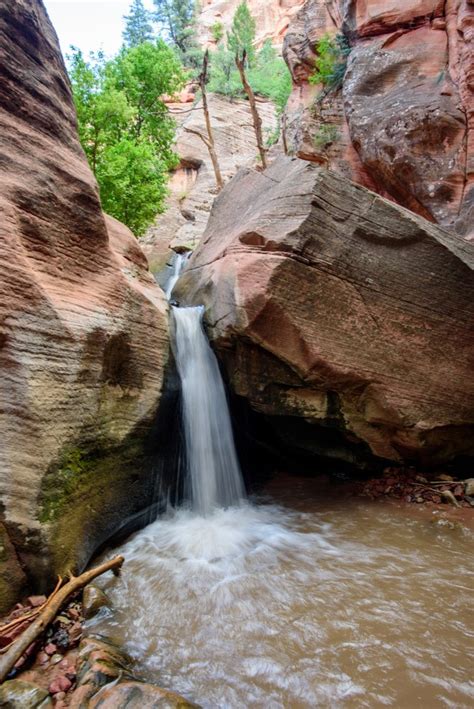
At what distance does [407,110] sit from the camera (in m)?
9.59

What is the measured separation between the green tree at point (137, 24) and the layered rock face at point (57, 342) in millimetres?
33103

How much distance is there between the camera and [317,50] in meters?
13.7

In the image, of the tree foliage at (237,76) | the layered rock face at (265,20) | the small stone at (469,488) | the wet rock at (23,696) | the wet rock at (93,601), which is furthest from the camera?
the layered rock face at (265,20)

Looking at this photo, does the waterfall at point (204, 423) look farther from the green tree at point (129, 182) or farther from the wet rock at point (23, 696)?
the green tree at point (129, 182)

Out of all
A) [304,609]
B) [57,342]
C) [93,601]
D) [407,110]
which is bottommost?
[304,609]

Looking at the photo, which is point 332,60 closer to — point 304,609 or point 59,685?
point 304,609

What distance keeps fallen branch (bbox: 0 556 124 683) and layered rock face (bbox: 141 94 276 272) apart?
15.2m

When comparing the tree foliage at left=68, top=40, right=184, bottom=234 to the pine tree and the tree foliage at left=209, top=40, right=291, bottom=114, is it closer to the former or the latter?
the tree foliage at left=209, top=40, right=291, bottom=114

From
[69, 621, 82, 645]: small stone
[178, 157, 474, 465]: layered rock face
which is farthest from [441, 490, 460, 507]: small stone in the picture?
[69, 621, 82, 645]: small stone

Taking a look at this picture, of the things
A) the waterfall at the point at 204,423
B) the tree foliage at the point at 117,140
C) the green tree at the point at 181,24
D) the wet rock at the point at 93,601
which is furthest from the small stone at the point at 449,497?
the green tree at the point at 181,24

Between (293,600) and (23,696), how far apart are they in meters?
2.27

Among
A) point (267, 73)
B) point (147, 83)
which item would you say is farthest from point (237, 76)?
point (147, 83)

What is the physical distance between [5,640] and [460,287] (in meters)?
6.69

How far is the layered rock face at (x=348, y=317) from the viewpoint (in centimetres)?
541
